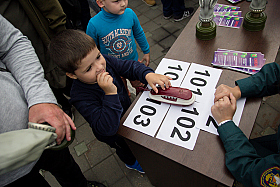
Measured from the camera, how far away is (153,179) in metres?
1.85

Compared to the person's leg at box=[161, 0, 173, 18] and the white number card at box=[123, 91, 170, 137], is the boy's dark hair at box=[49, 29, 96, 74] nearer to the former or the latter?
the white number card at box=[123, 91, 170, 137]

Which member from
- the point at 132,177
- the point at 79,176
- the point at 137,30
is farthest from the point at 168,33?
the point at 79,176

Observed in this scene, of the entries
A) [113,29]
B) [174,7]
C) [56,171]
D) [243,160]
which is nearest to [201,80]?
[243,160]

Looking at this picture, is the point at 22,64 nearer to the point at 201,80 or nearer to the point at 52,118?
the point at 52,118

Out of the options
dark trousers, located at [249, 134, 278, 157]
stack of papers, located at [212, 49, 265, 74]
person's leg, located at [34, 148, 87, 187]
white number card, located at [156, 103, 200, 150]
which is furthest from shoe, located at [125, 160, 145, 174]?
stack of papers, located at [212, 49, 265, 74]

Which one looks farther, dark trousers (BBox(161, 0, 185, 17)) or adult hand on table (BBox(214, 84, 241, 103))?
dark trousers (BBox(161, 0, 185, 17))

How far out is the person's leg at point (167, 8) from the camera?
11.9 feet

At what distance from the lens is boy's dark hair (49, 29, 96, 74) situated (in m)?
1.13

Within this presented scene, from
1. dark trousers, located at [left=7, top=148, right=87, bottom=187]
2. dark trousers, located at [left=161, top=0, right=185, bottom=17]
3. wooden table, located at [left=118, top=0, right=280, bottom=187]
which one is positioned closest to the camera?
wooden table, located at [left=118, top=0, right=280, bottom=187]

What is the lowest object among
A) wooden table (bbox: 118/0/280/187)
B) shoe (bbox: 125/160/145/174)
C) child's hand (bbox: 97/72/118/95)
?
shoe (bbox: 125/160/145/174)

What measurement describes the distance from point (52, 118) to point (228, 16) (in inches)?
69.3

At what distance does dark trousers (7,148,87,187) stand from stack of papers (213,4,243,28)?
178 centimetres

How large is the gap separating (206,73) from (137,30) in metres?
0.96

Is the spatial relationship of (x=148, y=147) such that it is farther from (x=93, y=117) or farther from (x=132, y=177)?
(x=132, y=177)
